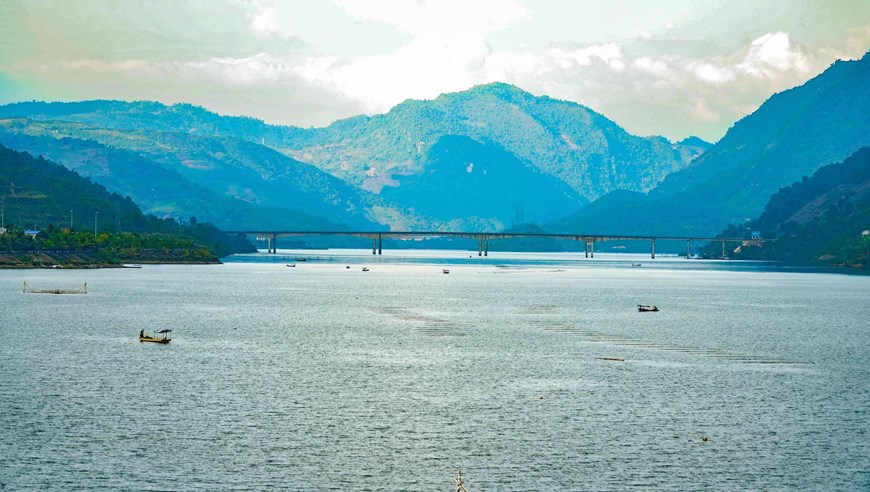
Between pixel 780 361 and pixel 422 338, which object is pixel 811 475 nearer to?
pixel 780 361

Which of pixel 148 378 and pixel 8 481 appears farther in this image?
pixel 148 378

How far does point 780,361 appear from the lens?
10956 centimetres

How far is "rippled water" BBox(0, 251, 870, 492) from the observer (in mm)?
57969

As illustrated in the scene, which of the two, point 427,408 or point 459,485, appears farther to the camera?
point 427,408

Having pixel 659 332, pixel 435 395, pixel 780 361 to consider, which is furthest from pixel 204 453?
pixel 659 332

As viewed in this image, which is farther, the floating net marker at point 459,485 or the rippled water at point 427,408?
the rippled water at point 427,408

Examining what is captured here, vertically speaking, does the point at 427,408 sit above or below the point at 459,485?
above

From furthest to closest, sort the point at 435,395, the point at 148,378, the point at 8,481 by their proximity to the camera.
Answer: the point at 148,378 < the point at 435,395 < the point at 8,481

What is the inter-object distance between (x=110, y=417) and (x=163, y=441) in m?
8.65

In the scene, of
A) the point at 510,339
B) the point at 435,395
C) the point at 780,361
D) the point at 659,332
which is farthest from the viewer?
the point at 659,332

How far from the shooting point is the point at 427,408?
3027 inches

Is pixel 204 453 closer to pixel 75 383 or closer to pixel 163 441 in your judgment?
pixel 163 441

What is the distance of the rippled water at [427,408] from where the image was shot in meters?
58.0

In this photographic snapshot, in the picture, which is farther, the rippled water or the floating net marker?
the rippled water
